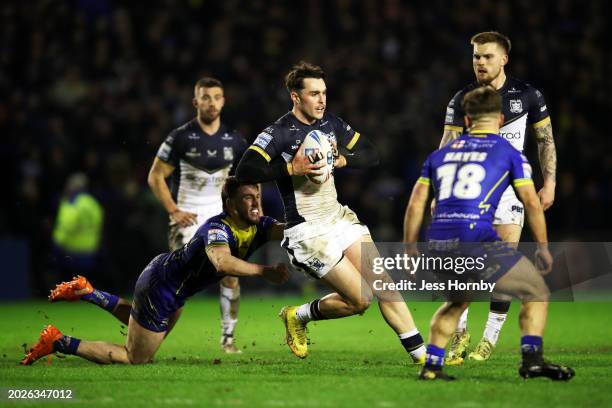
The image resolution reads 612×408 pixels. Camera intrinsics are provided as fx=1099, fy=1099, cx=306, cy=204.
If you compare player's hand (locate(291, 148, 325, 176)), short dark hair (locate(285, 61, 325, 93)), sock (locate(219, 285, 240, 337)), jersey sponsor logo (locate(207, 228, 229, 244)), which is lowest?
sock (locate(219, 285, 240, 337))

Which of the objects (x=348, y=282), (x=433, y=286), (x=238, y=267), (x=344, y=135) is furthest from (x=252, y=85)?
(x=433, y=286)

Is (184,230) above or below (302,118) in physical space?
below

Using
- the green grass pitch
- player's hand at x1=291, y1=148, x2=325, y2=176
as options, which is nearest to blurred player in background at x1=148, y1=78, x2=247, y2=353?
the green grass pitch

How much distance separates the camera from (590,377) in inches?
329

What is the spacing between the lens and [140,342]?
9508mm

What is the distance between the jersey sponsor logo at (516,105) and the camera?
9.91 metres

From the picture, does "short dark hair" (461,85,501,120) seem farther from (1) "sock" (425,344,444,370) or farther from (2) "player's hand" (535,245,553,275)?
(1) "sock" (425,344,444,370)

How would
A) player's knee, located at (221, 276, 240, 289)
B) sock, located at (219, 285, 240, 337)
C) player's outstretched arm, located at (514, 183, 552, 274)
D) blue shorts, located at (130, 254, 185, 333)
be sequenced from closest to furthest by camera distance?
player's outstretched arm, located at (514, 183, 552, 274) < blue shorts, located at (130, 254, 185, 333) < sock, located at (219, 285, 240, 337) < player's knee, located at (221, 276, 240, 289)

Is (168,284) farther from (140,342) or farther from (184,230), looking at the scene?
(184,230)

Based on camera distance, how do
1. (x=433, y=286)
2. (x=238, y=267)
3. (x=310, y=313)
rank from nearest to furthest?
(x=433, y=286), (x=238, y=267), (x=310, y=313)

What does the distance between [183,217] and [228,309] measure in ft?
3.61

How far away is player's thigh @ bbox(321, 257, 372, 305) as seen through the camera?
29.9 feet

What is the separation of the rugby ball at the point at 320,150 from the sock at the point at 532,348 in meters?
2.25

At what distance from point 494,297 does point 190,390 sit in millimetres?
2415
